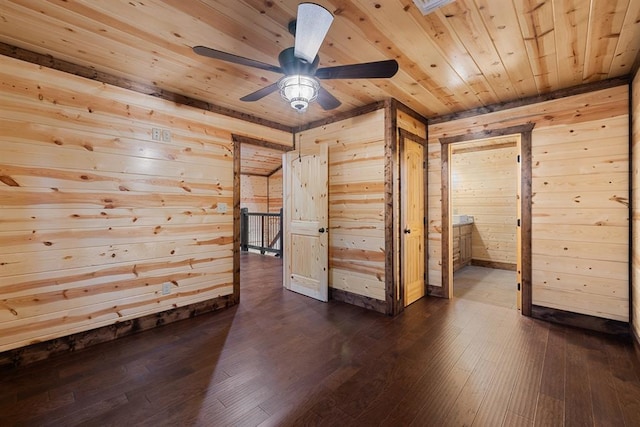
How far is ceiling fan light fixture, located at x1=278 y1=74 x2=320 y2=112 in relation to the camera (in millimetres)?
1897

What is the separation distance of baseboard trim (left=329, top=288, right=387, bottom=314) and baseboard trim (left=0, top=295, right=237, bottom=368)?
150 centimetres

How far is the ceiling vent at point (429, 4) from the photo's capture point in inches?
64.4

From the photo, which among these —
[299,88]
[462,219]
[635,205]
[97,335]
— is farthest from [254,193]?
Answer: [635,205]

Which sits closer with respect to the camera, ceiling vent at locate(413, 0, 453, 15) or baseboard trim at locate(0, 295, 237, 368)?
ceiling vent at locate(413, 0, 453, 15)

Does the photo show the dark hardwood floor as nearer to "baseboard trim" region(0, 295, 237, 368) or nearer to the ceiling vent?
"baseboard trim" region(0, 295, 237, 368)

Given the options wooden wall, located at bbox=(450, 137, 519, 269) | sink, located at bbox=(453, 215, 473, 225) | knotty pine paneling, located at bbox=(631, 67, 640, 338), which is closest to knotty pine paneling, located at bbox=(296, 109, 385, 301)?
knotty pine paneling, located at bbox=(631, 67, 640, 338)

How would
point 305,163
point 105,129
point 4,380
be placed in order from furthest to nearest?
point 305,163
point 105,129
point 4,380

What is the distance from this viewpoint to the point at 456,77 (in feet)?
8.84

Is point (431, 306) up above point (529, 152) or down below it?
below

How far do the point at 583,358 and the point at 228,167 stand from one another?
400 cm

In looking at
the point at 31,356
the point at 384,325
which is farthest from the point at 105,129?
the point at 384,325

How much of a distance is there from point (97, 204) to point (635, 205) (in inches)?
196

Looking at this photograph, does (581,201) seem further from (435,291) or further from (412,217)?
(435,291)

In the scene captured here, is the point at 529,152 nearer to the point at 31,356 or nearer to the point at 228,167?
the point at 228,167
